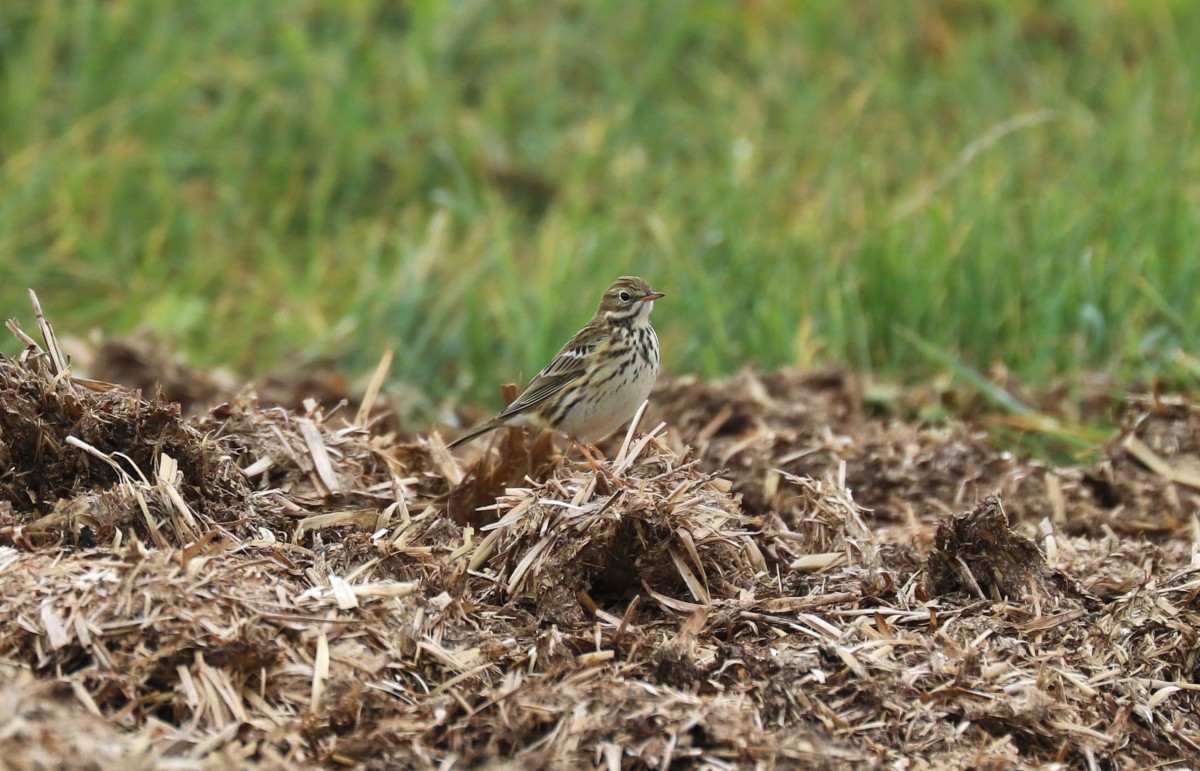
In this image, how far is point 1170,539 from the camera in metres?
5.46

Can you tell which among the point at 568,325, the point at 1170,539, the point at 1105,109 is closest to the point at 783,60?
the point at 1105,109

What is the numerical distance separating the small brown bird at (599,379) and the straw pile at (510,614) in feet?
1.97

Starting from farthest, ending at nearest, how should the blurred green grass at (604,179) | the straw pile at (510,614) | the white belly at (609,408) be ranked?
the blurred green grass at (604,179)
the white belly at (609,408)
the straw pile at (510,614)

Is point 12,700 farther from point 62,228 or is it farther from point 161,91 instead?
point 161,91

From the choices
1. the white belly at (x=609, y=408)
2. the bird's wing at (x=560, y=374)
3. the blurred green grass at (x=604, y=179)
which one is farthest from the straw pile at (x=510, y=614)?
the blurred green grass at (x=604, y=179)

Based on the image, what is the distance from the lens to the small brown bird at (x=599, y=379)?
224 inches

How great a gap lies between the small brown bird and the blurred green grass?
166cm

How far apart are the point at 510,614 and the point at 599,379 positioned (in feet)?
6.05

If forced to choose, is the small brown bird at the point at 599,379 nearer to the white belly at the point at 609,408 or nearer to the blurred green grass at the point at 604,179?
the white belly at the point at 609,408

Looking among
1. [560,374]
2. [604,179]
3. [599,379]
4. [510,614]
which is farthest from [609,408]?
[604,179]

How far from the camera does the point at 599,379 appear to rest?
18.9 ft

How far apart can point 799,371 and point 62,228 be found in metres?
5.32

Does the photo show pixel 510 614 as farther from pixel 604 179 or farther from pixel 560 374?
pixel 604 179

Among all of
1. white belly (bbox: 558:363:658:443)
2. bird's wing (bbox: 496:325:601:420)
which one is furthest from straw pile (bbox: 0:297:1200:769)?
bird's wing (bbox: 496:325:601:420)
